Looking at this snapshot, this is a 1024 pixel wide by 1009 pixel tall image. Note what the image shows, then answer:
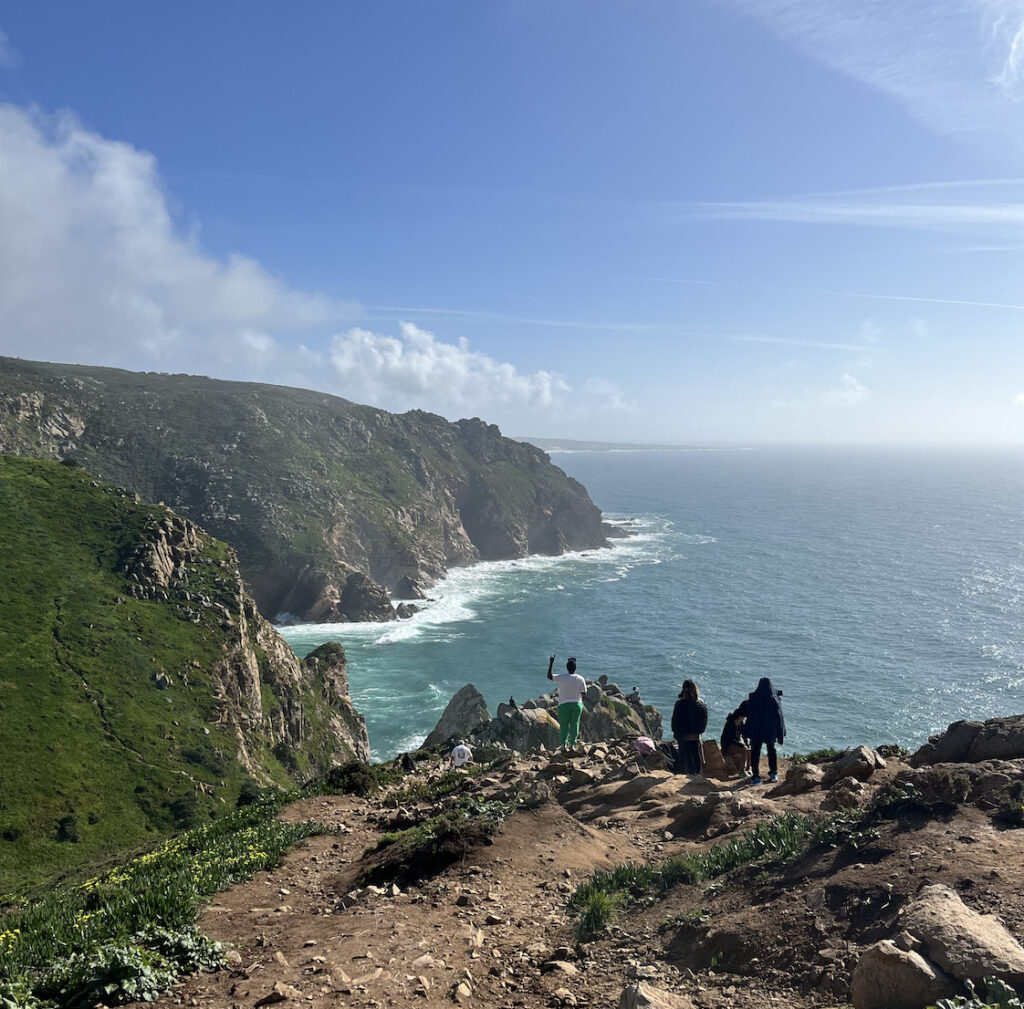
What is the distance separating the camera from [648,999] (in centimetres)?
597

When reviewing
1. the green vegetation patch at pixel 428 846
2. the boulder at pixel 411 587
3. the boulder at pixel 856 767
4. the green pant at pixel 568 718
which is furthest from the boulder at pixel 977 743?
the boulder at pixel 411 587

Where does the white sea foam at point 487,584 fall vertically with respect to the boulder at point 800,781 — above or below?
below

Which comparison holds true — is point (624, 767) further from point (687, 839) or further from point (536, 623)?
point (536, 623)

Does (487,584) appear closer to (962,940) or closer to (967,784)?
(967,784)

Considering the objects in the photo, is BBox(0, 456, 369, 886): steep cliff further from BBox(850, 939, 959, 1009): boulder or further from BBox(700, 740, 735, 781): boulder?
BBox(850, 939, 959, 1009): boulder

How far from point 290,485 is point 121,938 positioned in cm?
14475

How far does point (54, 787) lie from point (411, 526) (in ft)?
383

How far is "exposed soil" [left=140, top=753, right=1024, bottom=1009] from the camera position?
6.91m

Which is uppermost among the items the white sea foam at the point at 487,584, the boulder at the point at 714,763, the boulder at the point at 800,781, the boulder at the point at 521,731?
the boulder at the point at 800,781

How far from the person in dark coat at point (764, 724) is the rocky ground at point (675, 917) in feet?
6.96

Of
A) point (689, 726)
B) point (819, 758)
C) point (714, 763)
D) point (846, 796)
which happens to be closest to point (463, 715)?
point (714, 763)

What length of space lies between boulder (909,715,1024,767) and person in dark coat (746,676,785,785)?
2977mm

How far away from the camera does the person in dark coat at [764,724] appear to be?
51.1 feet

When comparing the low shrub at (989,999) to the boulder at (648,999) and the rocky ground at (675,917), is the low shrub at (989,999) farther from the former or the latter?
the boulder at (648,999)
